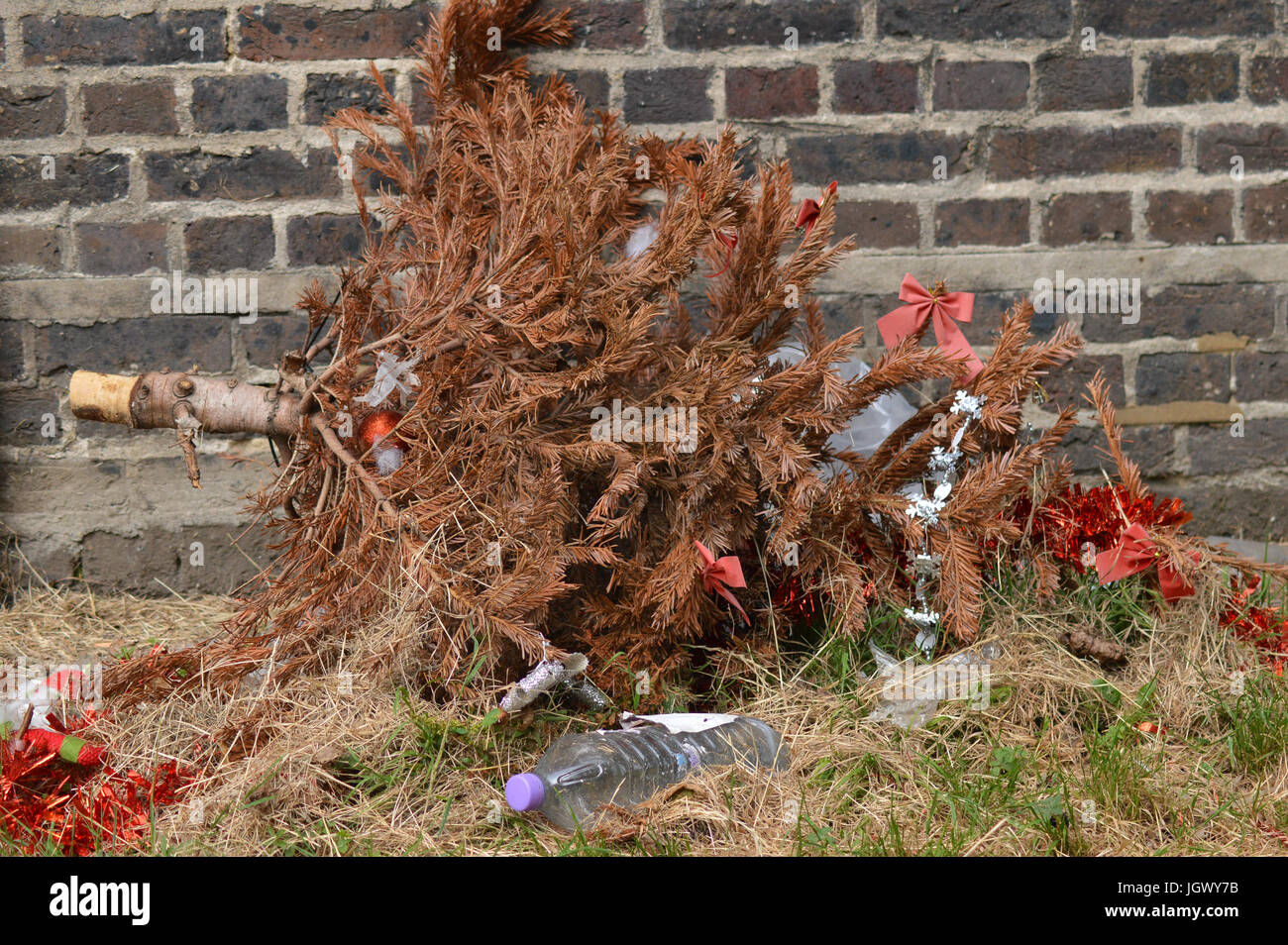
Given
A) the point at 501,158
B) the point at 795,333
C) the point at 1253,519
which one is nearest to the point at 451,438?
the point at 501,158

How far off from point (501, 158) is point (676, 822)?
1.26 m

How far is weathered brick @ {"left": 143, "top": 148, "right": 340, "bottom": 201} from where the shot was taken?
220cm

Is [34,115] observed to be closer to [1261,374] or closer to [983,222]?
[983,222]

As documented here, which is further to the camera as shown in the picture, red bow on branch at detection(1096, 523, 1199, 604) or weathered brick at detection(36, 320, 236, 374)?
weathered brick at detection(36, 320, 236, 374)

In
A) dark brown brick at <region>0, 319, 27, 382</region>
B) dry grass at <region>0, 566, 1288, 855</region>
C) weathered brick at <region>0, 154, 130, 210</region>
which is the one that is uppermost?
weathered brick at <region>0, 154, 130, 210</region>

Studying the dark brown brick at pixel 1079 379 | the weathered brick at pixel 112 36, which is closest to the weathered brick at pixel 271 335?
the weathered brick at pixel 112 36

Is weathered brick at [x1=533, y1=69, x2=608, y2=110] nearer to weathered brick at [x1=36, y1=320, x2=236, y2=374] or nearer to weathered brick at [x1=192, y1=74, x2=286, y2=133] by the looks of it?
weathered brick at [x1=192, y1=74, x2=286, y2=133]

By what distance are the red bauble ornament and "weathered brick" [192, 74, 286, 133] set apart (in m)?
0.86

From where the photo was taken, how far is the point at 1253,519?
229 cm

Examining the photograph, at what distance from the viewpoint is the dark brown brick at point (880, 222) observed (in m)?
2.21

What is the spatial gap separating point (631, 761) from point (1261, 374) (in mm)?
1809

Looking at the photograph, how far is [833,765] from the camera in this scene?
1.54 meters

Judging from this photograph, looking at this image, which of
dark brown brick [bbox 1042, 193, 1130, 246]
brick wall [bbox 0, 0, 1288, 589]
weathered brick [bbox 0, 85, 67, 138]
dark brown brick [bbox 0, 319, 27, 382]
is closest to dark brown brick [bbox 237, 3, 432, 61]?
brick wall [bbox 0, 0, 1288, 589]

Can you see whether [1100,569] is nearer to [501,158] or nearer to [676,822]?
[676,822]
